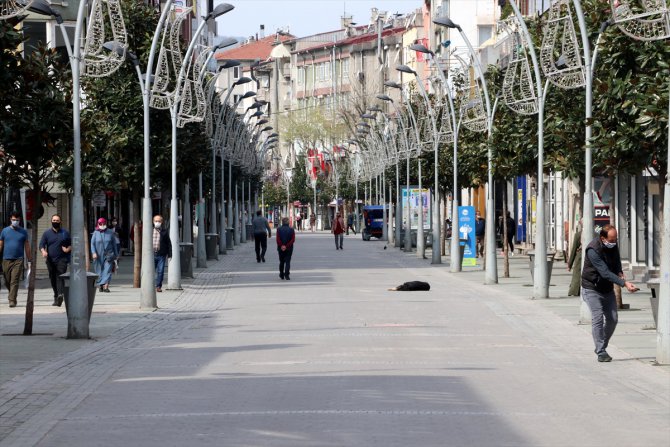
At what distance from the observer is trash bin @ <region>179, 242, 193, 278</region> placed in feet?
137

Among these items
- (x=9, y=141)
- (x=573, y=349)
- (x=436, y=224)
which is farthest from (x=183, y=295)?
(x=436, y=224)

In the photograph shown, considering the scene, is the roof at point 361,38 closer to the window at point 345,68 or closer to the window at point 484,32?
the window at point 345,68

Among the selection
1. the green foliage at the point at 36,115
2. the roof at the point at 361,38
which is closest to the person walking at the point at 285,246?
the green foliage at the point at 36,115

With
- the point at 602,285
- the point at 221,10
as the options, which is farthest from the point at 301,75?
the point at 602,285

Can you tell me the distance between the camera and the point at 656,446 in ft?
35.6

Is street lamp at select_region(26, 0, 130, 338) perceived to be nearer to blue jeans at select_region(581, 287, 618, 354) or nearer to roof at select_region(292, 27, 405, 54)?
blue jeans at select_region(581, 287, 618, 354)

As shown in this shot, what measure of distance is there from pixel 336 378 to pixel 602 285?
161 inches

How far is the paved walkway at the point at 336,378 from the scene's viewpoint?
11633mm

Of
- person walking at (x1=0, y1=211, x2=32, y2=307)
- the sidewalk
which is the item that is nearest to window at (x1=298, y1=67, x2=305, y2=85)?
the sidewalk

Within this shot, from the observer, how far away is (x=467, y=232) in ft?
159

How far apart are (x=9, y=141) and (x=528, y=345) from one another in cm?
768

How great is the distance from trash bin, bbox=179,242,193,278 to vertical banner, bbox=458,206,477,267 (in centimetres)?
895

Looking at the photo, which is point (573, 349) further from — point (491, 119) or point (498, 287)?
point (491, 119)

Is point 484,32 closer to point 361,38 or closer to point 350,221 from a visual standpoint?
point 350,221
